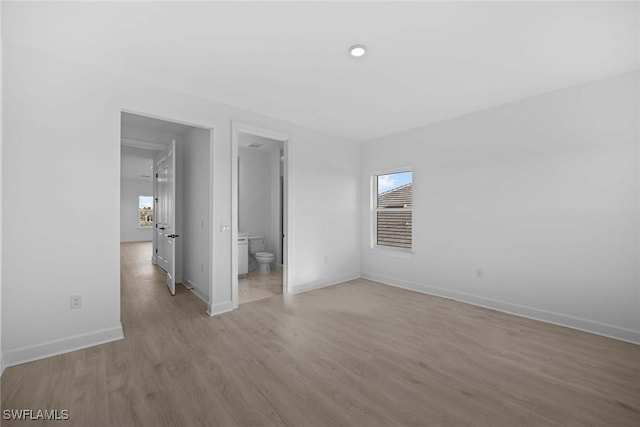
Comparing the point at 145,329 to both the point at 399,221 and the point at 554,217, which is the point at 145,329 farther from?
the point at 554,217

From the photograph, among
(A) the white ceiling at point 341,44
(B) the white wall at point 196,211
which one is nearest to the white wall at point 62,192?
(A) the white ceiling at point 341,44

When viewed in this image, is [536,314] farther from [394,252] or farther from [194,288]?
[194,288]

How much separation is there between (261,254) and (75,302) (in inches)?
126

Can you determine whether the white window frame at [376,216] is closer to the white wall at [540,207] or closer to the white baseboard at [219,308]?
the white wall at [540,207]

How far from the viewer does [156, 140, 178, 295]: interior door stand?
3961 millimetres

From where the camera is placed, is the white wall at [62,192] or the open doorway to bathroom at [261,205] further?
the open doorway to bathroom at [261,205]

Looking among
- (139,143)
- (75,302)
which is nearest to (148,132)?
(139,143)

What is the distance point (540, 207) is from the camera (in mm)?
3105

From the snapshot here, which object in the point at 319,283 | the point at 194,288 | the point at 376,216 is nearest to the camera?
the point at 194,288

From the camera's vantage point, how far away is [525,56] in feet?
7.69

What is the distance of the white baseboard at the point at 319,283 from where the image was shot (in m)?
4.16

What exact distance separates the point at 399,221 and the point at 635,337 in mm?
2820

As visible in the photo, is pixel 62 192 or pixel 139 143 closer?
pixel 62 192

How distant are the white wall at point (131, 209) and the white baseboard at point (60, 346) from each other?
10580 millimetres
